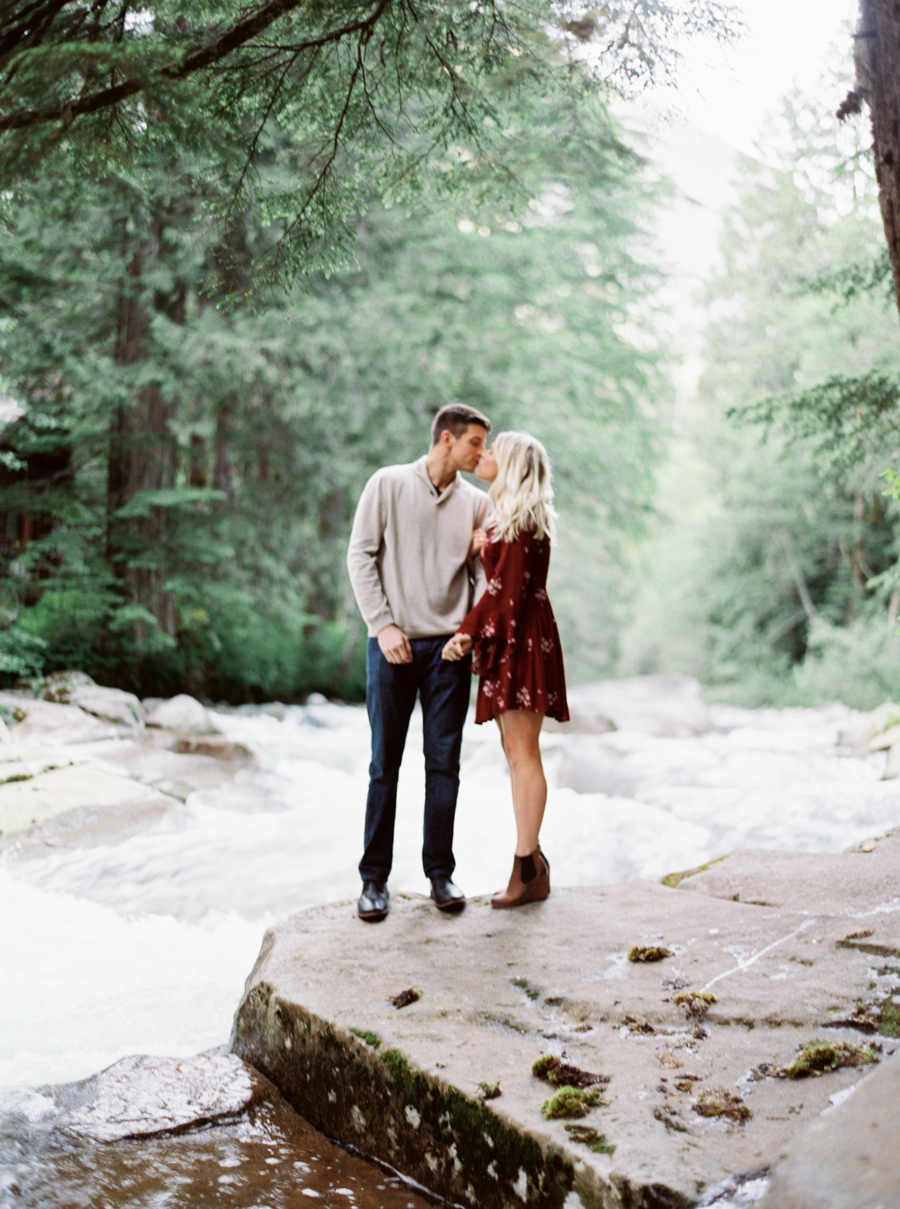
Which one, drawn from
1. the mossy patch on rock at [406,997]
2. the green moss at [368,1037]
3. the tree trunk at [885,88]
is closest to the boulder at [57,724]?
the mossy patch on rock at [406,997]

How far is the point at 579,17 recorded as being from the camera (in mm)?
3586

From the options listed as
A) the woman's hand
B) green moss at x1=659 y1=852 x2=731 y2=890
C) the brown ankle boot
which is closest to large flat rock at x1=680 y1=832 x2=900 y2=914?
green moss at x1=659 y1=852 x2=731 y2=890

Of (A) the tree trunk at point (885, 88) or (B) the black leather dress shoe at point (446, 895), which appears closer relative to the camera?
(A) the tree trunk at point (885, 88)

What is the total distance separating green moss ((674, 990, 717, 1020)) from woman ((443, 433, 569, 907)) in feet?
3.75

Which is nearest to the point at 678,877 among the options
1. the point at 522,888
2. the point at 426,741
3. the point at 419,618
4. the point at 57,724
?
the point at 522,888

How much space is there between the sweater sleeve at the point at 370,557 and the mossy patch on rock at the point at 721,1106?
225 centimetres

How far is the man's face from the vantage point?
418 cm

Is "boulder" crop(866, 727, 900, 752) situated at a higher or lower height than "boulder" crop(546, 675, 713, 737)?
higher

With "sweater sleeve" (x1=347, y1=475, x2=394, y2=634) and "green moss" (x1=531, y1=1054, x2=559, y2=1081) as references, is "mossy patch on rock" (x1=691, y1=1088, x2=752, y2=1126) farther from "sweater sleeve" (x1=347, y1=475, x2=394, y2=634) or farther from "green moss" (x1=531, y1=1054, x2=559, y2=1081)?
"sweater sleeve" (x1=347, y1=475, x2=394, y2=634)

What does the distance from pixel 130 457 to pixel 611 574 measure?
15.5 metres

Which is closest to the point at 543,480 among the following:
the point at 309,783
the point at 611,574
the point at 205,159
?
the point at 205,159

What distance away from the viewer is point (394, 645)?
4.04 metres

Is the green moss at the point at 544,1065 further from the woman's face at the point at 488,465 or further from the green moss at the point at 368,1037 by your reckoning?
the woman's face at the point at 488,465

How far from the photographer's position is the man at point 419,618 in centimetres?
414
